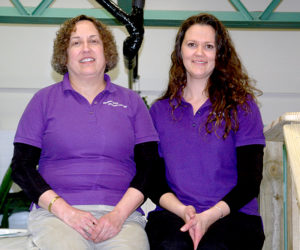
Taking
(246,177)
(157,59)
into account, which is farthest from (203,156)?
(157,59)

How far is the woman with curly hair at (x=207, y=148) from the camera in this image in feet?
4.64

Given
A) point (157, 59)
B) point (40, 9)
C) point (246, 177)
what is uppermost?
point (40, 9)

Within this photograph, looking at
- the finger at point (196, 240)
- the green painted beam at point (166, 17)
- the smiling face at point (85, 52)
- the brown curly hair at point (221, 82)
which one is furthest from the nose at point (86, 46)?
the green painted beam at point (166, 17)

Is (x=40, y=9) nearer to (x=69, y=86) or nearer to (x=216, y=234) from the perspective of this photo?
(x=69, y=86)

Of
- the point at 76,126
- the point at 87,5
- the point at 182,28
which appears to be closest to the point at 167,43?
the point at 87,5

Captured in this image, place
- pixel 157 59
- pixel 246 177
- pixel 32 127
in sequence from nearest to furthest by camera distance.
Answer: pixel 246 177, pixel 32 127, pixel 157 59

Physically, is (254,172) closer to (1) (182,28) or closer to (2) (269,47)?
(1) (182,28)

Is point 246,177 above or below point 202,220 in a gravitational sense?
above

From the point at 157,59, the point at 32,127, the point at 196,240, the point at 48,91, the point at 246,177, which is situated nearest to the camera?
the point at 196,240

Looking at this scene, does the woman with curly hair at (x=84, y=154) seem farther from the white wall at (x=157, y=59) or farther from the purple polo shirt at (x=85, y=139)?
the white wall at (x=157, y=59)

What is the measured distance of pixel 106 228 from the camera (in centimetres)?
141

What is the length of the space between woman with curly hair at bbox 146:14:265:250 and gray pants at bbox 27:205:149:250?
0.07m

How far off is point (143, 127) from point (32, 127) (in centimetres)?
45

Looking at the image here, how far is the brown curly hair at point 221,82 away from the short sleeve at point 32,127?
1.86 feet
